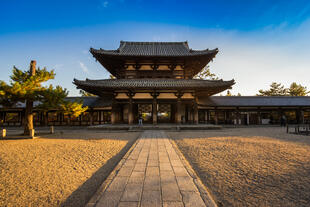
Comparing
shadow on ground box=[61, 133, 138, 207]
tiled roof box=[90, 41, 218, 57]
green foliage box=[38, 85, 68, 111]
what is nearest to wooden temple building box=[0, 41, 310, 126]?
tiled roof box=[90, 41, 218, 57]

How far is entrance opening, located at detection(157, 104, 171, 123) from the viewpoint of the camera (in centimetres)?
1449

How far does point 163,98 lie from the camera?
12953 millimetres

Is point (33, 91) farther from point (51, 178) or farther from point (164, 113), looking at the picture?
point (164, 113)

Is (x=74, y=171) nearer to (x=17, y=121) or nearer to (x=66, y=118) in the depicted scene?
(x=66, y=118)

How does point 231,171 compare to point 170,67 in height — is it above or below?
below

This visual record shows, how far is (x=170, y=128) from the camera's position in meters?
11.7

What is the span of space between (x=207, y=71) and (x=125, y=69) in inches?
824

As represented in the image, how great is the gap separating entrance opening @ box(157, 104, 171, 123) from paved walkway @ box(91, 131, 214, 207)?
10690mm

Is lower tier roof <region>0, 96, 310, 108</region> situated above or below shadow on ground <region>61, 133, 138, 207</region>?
above

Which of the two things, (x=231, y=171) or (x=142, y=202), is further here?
(x=231, y=171)

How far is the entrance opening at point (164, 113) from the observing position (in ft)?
47.5

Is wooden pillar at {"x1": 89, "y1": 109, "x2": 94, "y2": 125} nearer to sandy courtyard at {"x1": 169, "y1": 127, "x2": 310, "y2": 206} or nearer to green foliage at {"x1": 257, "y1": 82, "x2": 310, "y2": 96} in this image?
sandy courtyard at {"x1": 169, "y1": 127, "x2": 310, "y2": 206}

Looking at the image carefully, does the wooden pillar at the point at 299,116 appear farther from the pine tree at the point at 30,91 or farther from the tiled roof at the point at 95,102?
the pine tree at the point at 30,91

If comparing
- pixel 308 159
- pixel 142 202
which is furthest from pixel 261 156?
pixel 142 202
